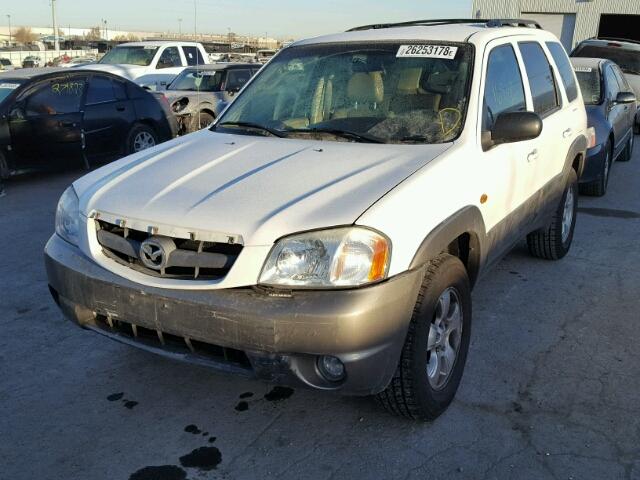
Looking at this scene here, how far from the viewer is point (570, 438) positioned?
9.44ft

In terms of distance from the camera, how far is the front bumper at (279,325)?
2.43 metres

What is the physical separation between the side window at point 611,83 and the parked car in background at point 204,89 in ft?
21.0

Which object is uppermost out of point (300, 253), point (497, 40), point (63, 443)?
point (497, 40)

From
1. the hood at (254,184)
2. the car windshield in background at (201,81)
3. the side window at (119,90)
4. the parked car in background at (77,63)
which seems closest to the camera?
the hood at (254,184)

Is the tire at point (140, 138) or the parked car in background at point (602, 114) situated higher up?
the parked car in background at point (602, 114)

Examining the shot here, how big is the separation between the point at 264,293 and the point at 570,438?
155cm

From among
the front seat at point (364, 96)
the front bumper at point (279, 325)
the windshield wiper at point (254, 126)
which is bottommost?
the front bumper at point (279, 325)

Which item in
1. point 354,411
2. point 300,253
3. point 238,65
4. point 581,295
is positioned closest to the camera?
point 300,253

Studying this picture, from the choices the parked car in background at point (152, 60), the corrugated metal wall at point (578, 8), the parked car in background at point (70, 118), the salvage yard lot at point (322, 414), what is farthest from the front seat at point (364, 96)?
the corrugated metal wall at point (578, 8)

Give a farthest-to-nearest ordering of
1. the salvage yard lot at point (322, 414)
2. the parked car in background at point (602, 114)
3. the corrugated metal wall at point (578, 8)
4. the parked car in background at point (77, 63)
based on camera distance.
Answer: the corrugated metal wall at point (578, 8) → the parked car in background at point (77, 63) → the parked car in background at point (602, 114) → the salvage yard lot at point (322, 414)

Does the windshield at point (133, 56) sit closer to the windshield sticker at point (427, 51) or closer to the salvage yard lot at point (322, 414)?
the salvage yard lot at point (322, 414)

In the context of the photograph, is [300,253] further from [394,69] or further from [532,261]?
[532,261]

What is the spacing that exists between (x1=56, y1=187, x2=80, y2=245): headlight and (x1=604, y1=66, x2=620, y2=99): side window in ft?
21.9

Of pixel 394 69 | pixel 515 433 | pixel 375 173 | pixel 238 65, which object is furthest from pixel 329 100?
pixel 238 65
